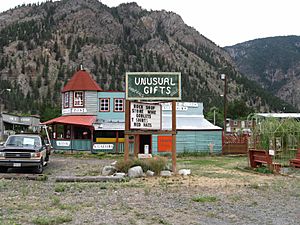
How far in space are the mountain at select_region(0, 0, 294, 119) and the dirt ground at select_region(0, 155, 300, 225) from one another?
101 meters

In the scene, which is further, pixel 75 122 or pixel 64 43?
pixel 64 43

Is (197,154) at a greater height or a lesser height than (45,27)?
lesser

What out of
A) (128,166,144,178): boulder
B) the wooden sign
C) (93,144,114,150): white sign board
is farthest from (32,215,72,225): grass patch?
(93,144,114,150): white sign board

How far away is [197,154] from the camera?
109 feet

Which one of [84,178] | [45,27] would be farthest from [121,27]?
[84,178]

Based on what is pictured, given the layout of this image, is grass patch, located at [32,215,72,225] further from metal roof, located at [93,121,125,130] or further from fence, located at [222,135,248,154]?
fence, located at [222,135,248,154]

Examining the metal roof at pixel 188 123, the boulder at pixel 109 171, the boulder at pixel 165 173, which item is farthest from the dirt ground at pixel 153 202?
the metal roof at pixel 188 123

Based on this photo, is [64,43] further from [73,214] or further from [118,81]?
[73,214]

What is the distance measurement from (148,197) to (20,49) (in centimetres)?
14705

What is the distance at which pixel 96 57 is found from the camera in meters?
154

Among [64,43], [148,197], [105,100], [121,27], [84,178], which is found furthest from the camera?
[121,27]

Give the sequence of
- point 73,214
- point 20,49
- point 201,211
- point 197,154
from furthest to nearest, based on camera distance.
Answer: point 20,49 → point 197,154 → point 201,211 → point 73,214

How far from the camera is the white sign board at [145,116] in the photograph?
1816cm

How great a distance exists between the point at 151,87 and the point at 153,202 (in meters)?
8.34
